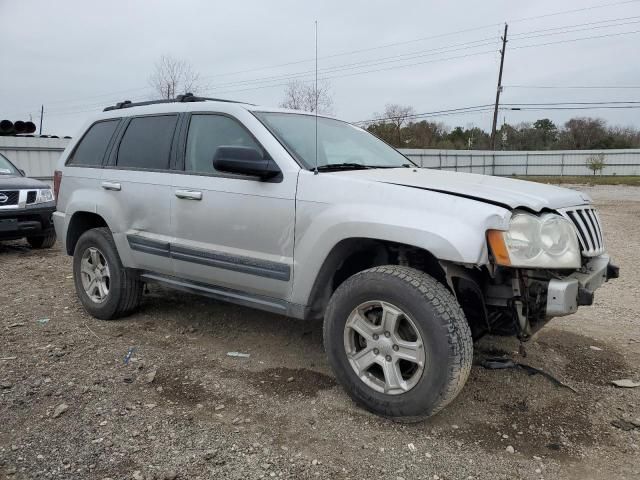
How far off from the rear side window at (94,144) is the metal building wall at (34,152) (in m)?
9.05

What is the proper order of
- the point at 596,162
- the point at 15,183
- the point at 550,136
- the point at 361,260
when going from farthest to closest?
1. the point at 550,136
2. the point at 596,162
3. the point at 15,183
4. the point at 361,260

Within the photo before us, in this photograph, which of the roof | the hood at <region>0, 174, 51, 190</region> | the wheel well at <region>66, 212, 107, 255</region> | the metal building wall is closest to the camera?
the roof

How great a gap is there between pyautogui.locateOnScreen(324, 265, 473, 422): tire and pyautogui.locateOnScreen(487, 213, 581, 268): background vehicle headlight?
1.26ft

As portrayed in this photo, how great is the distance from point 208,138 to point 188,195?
0.47m

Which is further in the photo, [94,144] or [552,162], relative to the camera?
[552,162]

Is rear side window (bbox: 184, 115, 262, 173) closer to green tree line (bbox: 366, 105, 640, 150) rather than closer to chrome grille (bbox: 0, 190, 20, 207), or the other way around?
chrome grille (bbox: 0, 190, 20, 207)

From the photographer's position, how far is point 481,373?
3.70m

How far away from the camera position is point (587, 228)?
10.5ft

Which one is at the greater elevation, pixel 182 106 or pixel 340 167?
pixel 182 106

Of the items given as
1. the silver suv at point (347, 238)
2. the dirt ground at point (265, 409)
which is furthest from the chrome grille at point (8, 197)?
the silver suv at point (347, 238)

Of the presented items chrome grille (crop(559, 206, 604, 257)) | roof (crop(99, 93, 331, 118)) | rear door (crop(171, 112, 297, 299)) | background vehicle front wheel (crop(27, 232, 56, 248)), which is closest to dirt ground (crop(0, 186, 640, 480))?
rear door (crop(171, 112, 297, 299))

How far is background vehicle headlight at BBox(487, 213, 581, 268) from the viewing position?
2.72 meters

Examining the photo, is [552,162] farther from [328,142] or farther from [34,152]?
[328,142]

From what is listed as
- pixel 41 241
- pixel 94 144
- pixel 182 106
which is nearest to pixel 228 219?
pixel 182 106
